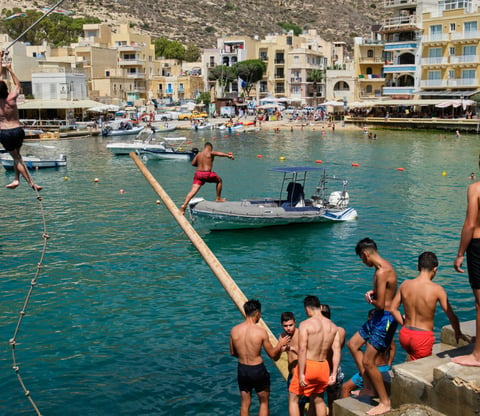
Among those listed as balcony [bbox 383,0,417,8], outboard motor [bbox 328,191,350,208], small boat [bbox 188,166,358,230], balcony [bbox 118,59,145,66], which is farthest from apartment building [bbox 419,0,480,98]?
small boat [bbox 188,166,358,230]

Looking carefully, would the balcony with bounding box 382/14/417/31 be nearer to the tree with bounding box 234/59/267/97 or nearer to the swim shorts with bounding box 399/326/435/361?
the tree with bounding box 234/59/267/97

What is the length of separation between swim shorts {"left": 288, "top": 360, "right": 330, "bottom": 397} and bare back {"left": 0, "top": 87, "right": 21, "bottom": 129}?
198 inches

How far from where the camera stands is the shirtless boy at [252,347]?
845 centimetres

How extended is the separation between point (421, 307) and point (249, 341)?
220cm

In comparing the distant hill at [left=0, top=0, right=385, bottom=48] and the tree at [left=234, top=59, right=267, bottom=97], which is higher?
the distant hill at [left=0, top=0, right=385, bottom=48]

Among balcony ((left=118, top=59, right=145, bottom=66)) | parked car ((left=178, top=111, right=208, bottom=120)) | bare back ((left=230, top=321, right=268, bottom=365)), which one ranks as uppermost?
balcony ((left=118, top=59, right=145, bottom=66))

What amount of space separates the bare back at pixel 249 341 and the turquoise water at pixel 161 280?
10.1 ft

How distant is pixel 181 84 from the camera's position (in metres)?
113

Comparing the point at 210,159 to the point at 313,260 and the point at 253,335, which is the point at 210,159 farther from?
the point at 253,335

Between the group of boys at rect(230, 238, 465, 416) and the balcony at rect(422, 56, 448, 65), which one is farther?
the balcony at rect(422, 56, 448, 65)

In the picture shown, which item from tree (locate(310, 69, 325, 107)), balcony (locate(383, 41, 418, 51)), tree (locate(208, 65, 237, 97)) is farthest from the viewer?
tree (locate(208, 65, 237, 97))

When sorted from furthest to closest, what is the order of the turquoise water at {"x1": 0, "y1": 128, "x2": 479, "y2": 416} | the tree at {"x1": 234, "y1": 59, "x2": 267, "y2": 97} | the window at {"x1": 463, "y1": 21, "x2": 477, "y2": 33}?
the tree at {"x1": 234, "y1": 59, "x2": 267, "y2": 97} → the window at {"x1": 463, "y1": 21, "x2": 477, "y2": 33} → the turquoise water at {"x1": 0, "y1": 128, "x2": 479, "y2": 416}

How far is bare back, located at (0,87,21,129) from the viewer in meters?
8.76

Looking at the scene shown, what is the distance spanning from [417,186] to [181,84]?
81.0 meters
